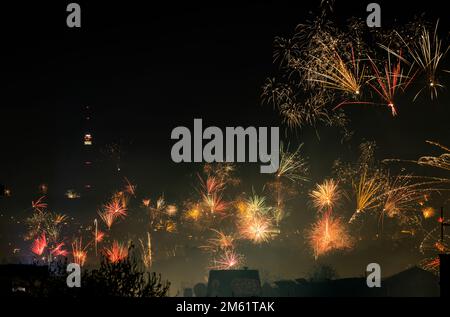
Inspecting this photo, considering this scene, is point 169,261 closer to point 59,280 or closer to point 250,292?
point 250,292

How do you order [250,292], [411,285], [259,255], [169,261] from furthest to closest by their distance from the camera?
[169,261], [259,255], [411,285], [250,292]

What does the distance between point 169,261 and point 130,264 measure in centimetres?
10836
